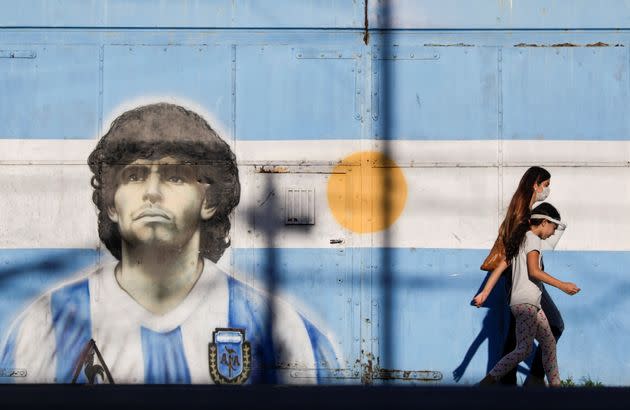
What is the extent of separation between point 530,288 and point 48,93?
10.8 ft

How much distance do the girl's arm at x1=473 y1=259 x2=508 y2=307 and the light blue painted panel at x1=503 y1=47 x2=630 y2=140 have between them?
82 centimetres

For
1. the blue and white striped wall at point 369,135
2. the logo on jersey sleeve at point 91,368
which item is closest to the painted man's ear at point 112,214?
the blue and white striped wall at point 369,135

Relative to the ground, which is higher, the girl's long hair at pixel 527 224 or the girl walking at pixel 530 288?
Answer: the girl's long hair at pixel 527 224

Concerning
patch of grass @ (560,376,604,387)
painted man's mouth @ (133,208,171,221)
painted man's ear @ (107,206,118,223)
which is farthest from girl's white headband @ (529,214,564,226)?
painted man's ear @ (107,206,118,223)

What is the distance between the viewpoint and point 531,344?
6.72 m

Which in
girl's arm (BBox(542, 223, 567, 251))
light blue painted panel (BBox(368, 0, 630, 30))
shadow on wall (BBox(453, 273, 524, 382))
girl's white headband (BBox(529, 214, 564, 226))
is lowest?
shadow on wall (BBox(453, 273, 524, 382))

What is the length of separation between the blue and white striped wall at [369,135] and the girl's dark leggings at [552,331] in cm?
6

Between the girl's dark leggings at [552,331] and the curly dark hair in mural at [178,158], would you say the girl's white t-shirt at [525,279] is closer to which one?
the girl's dark leggings at [552,331]

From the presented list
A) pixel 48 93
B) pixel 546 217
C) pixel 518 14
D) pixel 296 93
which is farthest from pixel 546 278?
pixel 48 93

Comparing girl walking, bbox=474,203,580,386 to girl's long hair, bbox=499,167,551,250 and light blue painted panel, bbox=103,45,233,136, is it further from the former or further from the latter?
light blue painted panel, bbox=103,45,233,136

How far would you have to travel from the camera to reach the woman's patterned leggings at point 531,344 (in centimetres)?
671

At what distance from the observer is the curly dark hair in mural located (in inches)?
270

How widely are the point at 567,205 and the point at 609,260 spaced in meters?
0.43

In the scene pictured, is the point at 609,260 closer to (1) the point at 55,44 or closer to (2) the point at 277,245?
(2) the point at 277,245
